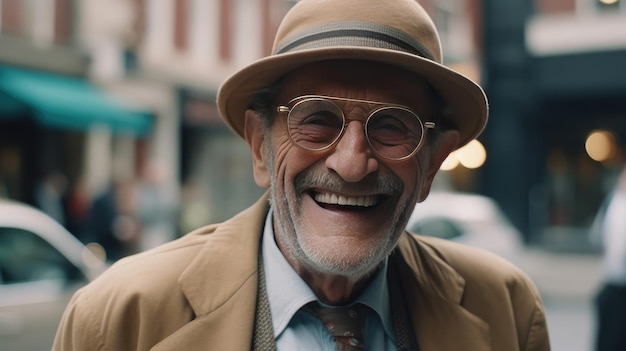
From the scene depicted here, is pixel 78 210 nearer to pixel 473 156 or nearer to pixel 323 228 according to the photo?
pixel 323 228

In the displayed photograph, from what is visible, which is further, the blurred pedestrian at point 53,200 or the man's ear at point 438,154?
the blurred pedestrian at point 53,200

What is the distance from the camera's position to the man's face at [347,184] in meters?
1.87

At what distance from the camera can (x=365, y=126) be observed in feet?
6.11

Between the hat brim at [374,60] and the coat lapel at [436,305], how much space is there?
0.36m

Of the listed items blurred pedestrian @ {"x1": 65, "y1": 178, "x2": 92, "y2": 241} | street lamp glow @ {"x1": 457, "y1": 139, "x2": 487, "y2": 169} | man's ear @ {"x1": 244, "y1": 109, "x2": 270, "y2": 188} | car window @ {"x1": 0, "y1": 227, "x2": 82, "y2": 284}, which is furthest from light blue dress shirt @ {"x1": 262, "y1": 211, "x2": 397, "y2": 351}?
street lamp glow @ {"x1": 457, "y1": 139, "x2": 487, "y2": 169}

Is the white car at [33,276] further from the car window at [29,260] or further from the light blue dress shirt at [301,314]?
the light blue dress shirt at [301,314]

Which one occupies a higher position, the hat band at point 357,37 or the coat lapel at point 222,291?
the hat band at point 357,37

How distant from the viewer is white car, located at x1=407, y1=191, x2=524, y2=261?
969 cm

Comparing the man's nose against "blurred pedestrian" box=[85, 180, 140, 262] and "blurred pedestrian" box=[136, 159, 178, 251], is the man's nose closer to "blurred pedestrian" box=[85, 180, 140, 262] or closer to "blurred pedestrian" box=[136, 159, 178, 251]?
"blurred pedestrian" box=[85, 180, 140, 262]

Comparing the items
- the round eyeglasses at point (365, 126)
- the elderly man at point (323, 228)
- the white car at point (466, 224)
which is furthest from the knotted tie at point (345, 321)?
the white car at point (466, 224)

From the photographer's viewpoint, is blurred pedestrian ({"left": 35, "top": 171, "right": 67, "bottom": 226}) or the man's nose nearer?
the man's nose

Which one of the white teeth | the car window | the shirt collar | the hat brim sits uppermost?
the hat brim

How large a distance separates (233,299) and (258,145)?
0.45 m

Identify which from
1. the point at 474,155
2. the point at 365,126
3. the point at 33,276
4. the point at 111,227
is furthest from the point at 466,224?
the point at 474,155
